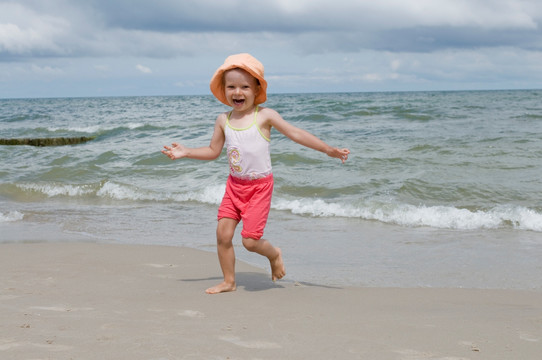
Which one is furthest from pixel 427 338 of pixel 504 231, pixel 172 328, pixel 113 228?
pixel 113 228

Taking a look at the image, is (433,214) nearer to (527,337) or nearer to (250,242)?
(250,242)

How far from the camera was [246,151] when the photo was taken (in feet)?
12.9

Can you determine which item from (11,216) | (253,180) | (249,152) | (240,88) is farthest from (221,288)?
(11,216)

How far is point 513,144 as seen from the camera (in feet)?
40.8

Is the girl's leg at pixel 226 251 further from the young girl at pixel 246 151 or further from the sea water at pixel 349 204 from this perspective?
the sea water at pixel 349 204

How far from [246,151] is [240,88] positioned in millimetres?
430

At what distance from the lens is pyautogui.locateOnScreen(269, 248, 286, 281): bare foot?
417cm

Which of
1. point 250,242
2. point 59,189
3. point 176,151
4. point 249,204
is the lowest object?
point 59,189

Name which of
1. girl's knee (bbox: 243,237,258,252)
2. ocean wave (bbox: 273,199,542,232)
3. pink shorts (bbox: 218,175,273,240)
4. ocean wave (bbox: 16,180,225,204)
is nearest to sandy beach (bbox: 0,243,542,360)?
girl's knee (bbox: 243,237,258,252)

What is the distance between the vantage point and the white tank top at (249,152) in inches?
154

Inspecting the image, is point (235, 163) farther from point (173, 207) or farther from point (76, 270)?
point (173, 207)

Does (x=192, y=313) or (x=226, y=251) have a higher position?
(x=226, y=251)

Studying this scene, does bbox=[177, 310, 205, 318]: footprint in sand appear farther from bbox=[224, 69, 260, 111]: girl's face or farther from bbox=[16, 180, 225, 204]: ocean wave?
bbox=[16, 180, 225, 204]: ocean wave

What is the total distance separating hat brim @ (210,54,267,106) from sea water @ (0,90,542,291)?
153cm
